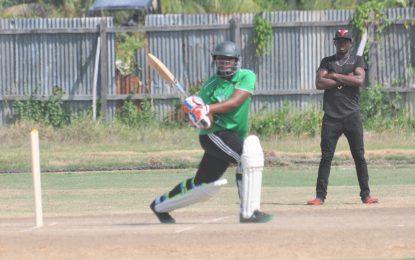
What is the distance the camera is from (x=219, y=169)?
35.9ft

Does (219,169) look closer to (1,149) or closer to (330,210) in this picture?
(330,210)

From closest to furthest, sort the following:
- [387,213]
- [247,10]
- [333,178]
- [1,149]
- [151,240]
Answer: [151,240], [387,213], [333,178], [1,149], [247,10]

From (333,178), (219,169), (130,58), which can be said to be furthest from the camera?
(130,58)

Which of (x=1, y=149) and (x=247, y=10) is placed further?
(x=247, y=10)

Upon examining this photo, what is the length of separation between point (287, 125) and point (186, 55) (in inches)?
113

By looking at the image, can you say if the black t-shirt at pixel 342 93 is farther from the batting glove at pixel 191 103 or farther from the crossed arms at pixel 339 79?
the batting glove at pixel 191 103

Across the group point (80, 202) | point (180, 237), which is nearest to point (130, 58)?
point (80, 202)

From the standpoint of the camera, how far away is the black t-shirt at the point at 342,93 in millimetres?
13312

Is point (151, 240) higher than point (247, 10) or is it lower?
lower

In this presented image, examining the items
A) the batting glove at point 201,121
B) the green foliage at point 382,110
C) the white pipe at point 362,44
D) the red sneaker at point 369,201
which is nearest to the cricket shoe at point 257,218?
the batting glove at point 201,121

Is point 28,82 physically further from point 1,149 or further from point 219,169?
point 219,169

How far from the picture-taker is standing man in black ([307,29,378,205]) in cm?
1325

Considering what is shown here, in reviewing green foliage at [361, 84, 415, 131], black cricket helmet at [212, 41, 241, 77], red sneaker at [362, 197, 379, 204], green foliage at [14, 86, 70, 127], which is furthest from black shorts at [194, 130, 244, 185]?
green foliage at [14, 86, 70, 127]

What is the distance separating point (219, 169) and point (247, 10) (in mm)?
16686
